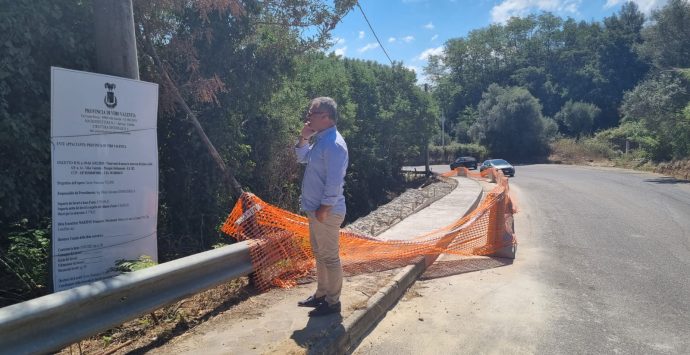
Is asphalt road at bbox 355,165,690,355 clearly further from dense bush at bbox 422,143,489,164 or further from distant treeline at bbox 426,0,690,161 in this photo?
dense bush at bbox 422,143,489,164

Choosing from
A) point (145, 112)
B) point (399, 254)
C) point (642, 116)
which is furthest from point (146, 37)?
point (642, 116)

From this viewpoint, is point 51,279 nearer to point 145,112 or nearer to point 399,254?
point 145,112

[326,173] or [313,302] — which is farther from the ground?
[326,173]

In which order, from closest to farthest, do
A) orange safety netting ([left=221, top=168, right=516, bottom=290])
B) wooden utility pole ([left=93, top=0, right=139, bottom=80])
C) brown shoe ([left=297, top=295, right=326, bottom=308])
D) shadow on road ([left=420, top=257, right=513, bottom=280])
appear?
brown shoe ([left=297, top=295, right=326, bottom=308]), wooden utility pole ([left=93, top=0, right=139, bottom=80]), orange safety netting ([left=221, top=168, right=516, bottom=290]), shadow on road ([left=420, top=257, right=513, bottom=280])

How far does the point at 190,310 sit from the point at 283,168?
6.81 metres

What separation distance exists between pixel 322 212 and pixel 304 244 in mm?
1818

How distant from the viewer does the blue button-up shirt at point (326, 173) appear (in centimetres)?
414

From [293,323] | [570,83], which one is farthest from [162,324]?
[570,83]

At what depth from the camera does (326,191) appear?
413cm

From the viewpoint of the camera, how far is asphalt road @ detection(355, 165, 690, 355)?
418cm

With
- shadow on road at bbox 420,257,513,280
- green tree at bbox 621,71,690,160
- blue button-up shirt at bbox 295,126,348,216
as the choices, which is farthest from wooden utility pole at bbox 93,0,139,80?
green tree at bbox 621,71,690,160

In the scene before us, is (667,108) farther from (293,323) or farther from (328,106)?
(293,323)

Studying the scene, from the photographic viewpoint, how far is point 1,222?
5023 millimetres

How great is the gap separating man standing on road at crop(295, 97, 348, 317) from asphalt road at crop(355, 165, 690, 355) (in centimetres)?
63
